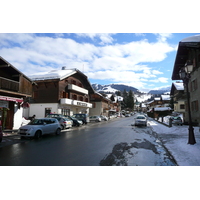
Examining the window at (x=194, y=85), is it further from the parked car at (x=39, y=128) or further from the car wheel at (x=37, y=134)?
the car wheel at (x=37, y=134)

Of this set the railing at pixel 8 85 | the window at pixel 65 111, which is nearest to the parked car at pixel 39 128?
the railing at pixel 8 85

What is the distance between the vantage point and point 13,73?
1817 centimetres

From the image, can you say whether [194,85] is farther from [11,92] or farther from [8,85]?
[8,85]

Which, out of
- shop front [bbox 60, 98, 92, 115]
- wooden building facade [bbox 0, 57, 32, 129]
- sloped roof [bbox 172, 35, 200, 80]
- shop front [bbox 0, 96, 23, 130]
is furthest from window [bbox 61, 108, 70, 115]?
sloped roof [bbox 172, 35, 200, 80]

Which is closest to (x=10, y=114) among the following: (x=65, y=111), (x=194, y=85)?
(x=65, y=111)

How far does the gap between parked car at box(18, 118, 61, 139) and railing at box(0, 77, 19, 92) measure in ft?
16.7

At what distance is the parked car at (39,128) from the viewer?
39.4ft

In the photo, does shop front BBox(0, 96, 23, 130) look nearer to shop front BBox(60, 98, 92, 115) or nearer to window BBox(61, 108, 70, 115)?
shop front BBox(60, 98, 92, 115)

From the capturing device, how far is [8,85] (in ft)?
52.2

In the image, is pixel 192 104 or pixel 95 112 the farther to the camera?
pixel 95 112

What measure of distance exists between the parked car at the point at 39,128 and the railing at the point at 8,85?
16.7 ft

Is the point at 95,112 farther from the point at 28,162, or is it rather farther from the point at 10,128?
the point at 28,162

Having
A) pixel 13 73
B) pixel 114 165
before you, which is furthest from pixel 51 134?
pixel 114 165

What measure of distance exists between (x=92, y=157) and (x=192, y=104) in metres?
17.9
